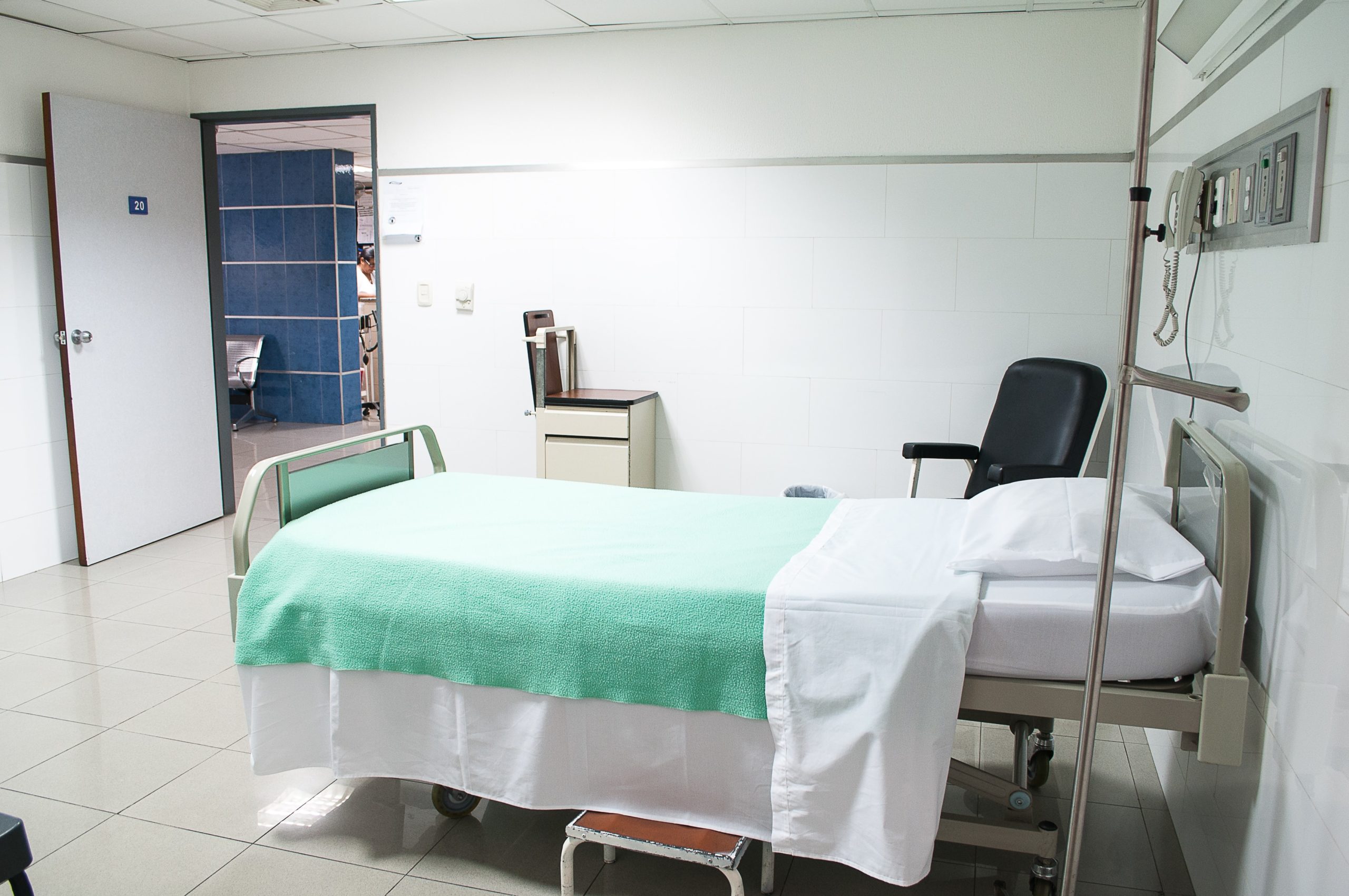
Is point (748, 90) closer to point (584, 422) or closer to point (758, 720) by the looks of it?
point (584, 422)

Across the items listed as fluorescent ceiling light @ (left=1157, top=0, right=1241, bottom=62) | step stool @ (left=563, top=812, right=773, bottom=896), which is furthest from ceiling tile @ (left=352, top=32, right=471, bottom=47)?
step stool @ (left=563, top=812, right=773, bottom=896)

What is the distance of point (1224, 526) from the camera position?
69.9 inches

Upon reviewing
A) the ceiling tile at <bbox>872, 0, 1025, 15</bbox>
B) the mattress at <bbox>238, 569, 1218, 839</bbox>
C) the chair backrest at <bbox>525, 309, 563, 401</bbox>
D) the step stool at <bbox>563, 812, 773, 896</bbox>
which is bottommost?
the step stool at <bbox>563, 812, 773, 896</bbox>

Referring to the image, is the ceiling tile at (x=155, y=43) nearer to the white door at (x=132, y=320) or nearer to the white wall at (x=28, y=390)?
the white door at (x=132, y=320)

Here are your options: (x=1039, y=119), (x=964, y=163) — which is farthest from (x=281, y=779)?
(x=1039, y=119)

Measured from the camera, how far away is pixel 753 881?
7.57ft

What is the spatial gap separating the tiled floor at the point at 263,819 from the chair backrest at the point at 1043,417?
916 mm

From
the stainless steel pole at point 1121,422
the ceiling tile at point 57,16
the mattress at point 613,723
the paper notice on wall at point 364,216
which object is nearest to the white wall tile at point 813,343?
the mattress at point 613,723

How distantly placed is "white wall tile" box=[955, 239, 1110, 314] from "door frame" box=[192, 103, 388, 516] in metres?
2.75

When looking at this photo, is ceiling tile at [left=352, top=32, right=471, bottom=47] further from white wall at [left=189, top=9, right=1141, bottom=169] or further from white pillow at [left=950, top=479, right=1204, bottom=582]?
white pillow at [left=950, top=479, right=1204, bottom=582]

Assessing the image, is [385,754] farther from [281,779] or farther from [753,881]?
[753,881]

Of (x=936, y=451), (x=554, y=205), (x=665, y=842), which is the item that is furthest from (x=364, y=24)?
(x=665, y=842)

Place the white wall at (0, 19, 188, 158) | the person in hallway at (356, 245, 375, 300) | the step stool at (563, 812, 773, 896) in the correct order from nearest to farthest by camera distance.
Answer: the step stool at (563, 812, 773, 896), the white wall at (0, 19, 188, 158), the person in hallway at (356, 245, 375, 300)

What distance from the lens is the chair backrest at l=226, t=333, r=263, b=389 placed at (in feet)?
27.1
